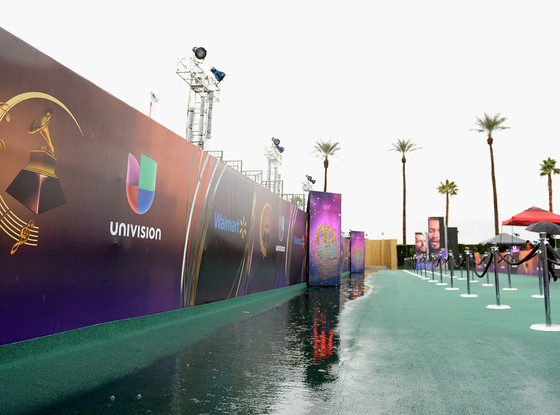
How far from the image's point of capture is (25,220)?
3.15 meters

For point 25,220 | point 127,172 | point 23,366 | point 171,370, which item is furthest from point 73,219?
point 171,370

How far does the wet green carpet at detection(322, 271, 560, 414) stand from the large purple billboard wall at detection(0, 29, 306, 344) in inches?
98.2

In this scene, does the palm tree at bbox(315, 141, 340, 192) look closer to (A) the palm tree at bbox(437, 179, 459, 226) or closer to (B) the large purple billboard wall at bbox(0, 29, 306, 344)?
(A) the palm tree at bbox(437, 179, 459, 226)

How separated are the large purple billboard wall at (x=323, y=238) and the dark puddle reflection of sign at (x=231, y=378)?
8.56 meters

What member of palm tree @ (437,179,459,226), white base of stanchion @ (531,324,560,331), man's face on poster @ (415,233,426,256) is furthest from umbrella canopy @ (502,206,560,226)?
palm tree @ (437,179,459,226)

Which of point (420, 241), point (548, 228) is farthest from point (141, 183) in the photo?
point (420, 241)

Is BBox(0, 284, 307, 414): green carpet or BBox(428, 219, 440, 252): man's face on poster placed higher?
BBox(428, 219, 440, 252): man's face on poster

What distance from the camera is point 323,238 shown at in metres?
13.1

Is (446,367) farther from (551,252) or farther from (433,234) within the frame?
(433,234)

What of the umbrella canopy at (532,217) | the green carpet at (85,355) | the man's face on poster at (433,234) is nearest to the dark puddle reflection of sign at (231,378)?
the green carpet at (85,355)

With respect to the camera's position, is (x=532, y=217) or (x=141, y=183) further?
(x=532, y=217)

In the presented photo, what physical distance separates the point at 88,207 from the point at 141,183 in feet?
2.97

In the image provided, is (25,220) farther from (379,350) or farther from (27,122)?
(379,350)

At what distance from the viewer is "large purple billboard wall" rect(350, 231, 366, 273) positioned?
2575 centimetres
